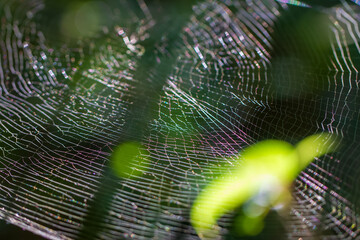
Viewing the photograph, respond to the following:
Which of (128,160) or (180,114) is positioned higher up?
(180,114)

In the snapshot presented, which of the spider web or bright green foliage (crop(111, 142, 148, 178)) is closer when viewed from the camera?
the spider web

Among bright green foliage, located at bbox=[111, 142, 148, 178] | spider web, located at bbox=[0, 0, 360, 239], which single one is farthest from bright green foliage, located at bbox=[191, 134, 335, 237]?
bright green foliage, located at bbox=[111, 142, 148, 178]

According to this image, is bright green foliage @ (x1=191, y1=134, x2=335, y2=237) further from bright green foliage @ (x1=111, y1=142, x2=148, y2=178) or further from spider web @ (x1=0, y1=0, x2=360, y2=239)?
bright green foliage @ (x1=111, y1=142, x2=148, y2=178)

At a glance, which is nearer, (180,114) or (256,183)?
(256,183)

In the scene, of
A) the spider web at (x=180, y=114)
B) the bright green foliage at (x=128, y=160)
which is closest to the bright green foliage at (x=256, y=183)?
the spider web at (x=180, y=114)
